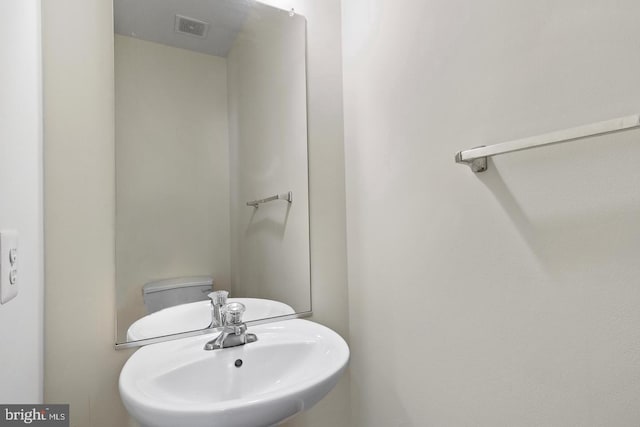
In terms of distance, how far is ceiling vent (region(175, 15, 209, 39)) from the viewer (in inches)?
40.4

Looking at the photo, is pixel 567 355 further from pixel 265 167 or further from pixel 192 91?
pixel 192 91

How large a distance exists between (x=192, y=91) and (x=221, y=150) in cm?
21

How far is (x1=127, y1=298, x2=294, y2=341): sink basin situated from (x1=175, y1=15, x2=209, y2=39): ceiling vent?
0.90 m

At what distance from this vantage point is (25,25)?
0.69m

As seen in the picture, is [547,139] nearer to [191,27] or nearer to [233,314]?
[233,314]

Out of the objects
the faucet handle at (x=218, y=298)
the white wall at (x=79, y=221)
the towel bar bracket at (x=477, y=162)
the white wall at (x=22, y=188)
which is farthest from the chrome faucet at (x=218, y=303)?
the towel bar bracket at (x=477, y=162)

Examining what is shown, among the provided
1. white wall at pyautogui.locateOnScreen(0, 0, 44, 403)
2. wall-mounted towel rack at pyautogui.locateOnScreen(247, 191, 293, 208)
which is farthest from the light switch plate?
wall-mounted towel rack at pyautogui.locateOnScreen(247, 191, 293, 208)

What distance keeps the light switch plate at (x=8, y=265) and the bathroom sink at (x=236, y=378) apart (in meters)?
0.30

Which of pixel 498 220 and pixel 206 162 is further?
pixel 206 162

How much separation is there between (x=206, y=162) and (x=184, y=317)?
1.68 ft

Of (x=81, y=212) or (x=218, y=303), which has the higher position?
(x=81, y=212)

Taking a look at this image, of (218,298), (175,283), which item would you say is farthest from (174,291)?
(218,298)

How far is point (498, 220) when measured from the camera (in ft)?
2.39

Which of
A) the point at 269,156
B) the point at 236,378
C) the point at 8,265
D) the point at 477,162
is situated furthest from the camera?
the point at 269,156
